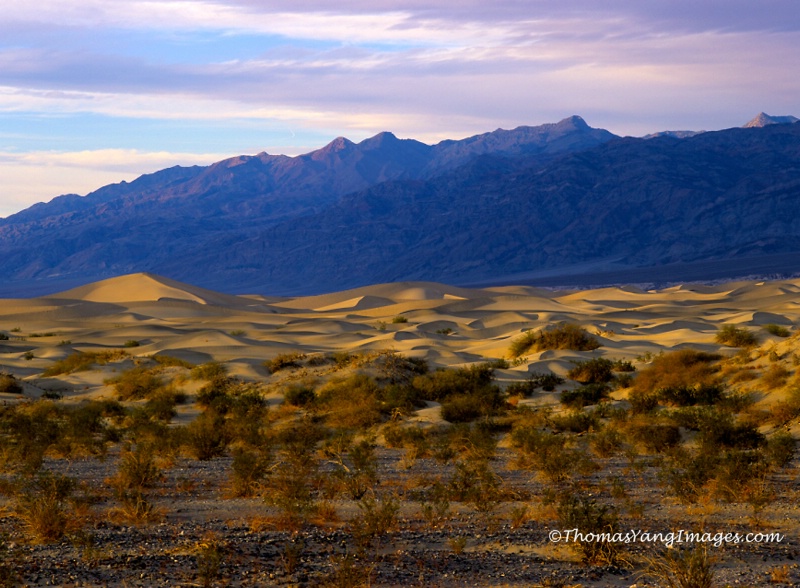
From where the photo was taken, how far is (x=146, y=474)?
1170 cm

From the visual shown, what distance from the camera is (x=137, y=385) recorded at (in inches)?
1026

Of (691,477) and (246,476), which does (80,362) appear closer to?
(246,476)

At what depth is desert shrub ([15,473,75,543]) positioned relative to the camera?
359 inches

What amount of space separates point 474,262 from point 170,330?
477 feet

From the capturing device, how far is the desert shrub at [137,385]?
25703mm

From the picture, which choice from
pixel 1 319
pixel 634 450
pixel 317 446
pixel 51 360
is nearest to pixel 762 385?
pixel 634 450

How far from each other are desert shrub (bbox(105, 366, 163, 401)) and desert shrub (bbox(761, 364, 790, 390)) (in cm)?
1516

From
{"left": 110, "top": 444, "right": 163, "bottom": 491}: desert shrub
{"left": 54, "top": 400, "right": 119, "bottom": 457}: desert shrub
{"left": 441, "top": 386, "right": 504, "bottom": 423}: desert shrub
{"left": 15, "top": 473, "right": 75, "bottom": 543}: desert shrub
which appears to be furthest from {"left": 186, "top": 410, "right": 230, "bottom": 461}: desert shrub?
{"left": 441, "top": 386, "right": 504, "bottom": 423}: desert shrub

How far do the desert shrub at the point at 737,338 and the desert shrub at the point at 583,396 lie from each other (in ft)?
34.0

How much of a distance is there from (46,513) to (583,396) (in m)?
13.5

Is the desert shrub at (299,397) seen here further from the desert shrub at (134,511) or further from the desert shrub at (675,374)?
the desert shrub at (134,511)

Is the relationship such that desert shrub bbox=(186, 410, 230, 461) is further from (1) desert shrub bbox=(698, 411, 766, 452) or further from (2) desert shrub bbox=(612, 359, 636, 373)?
(2) desert shrub bbox=(612, 359, 636, 373)

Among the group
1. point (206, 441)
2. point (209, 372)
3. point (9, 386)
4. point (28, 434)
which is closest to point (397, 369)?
point (209, 372)

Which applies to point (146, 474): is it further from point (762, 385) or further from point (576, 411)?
point (762, 385)
